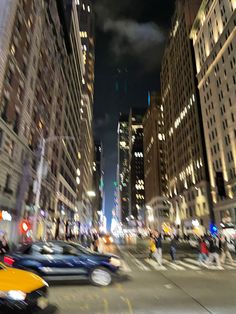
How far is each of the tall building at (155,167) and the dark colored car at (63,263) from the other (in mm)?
112460

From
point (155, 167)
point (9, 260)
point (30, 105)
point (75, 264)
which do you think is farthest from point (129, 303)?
point (155, 167)

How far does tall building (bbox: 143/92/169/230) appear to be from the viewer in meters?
130

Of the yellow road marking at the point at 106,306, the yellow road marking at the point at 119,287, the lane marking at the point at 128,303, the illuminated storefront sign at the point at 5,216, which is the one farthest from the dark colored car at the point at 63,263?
the illuminated storefront sign at the point at 5,216

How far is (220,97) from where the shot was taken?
7188cm

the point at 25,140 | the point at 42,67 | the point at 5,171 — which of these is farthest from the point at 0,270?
the point at 42,67

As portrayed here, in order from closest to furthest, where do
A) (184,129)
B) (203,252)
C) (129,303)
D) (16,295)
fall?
(16,295) < (129,303) < (203,252) < (184,129)

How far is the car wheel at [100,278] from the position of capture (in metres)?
12.0

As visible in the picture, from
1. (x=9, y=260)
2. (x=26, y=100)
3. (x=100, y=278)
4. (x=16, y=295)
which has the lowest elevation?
(x=16, y=295)

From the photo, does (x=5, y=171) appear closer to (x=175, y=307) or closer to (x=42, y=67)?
(x=42, y=67)

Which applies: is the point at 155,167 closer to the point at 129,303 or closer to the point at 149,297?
the point at 149,297

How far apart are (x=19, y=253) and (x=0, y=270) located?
4892mm

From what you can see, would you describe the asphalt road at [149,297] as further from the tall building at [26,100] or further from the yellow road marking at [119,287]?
the tall building at [26,100]

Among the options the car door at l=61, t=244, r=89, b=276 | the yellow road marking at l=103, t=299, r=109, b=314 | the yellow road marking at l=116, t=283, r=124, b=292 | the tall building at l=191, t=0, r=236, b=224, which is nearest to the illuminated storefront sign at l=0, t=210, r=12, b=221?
the car door at l=61, t=244, r=89, b=276

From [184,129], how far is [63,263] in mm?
88813
